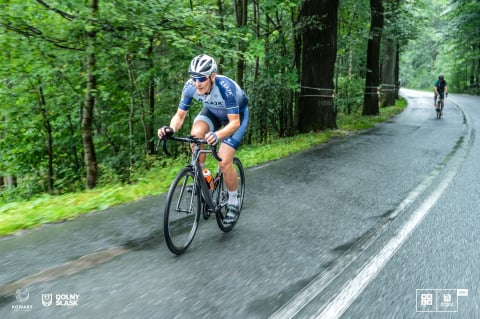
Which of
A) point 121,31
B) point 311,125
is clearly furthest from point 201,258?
point 311,125

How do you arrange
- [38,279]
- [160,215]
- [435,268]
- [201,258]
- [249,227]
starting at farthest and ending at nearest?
[160,215] → [249,227] → [201,258] → [435,268] → [38,279]

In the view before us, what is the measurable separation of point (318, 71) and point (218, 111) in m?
9.46

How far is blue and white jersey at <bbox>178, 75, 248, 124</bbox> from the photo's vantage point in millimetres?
4203

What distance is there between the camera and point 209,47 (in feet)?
28.3

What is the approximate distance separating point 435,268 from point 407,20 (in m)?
18.3

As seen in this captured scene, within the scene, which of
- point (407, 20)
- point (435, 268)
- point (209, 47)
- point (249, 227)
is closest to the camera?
point (435, 268)

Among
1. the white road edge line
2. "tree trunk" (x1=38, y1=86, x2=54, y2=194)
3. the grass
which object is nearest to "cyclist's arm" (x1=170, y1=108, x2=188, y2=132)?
the grass

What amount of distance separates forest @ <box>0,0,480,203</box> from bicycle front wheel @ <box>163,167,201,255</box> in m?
4.50

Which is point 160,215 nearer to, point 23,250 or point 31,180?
point 23,250

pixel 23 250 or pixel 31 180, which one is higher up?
pixel 23 250

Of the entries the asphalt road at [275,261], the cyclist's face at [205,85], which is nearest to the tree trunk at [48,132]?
the asphalt road at [275,261]

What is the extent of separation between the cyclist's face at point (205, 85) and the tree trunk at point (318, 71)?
9.51m

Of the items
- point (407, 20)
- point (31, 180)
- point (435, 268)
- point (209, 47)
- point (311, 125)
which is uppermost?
point (407, 20)

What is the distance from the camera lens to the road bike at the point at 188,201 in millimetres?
3732
